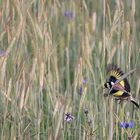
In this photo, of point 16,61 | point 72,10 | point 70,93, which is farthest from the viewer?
point 72,10

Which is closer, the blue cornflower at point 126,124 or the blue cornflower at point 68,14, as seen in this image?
the blue cornflower at point 126,124

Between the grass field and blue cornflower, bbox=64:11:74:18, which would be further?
blue cornflower, bbox=64:11:74:18

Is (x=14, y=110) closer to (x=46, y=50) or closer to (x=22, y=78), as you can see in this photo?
(x=22, y=78)

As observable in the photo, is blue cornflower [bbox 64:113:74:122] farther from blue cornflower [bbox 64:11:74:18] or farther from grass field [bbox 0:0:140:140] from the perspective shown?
blue cornflower [bbox 64:11:74:18]

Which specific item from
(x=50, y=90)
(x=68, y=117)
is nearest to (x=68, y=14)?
(x=50, y=90)

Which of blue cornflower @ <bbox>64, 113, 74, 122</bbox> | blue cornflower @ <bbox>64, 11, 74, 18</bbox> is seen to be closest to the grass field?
blue cornflower @ <bbox>64, 113, 74, 122</bbox>

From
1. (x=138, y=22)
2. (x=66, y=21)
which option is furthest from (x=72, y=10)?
(x=138, y=22)

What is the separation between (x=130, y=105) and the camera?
6.63ft

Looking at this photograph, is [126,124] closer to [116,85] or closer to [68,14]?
[116,85]

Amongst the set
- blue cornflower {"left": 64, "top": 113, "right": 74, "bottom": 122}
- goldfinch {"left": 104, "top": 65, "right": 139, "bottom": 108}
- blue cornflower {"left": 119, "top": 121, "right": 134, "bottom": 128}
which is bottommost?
blue cornflower {"left": 119, "top": 121, "right": 134, "bottom": 128}

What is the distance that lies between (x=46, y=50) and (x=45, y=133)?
277mm

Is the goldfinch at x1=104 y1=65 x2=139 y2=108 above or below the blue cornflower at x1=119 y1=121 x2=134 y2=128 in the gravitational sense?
above

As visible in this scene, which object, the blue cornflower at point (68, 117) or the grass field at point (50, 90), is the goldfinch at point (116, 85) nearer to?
the grass field at point (50, 90)

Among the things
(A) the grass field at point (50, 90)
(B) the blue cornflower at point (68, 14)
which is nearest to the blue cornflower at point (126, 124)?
(A) the grass field at point (50, 90)
